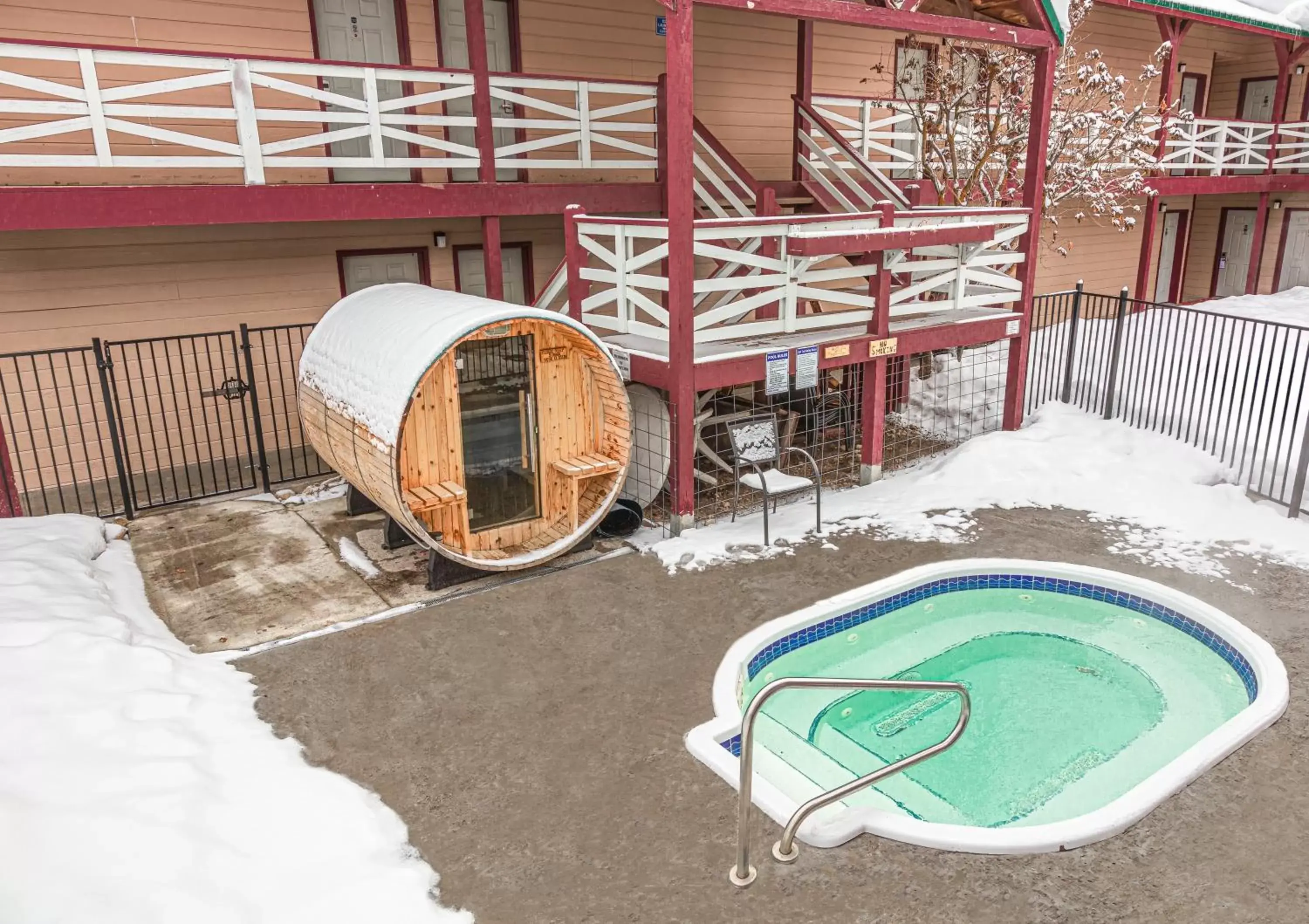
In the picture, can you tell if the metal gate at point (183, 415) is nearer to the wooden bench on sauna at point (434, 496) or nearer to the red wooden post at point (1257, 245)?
the wooden bench on sauna at point (434, 496)

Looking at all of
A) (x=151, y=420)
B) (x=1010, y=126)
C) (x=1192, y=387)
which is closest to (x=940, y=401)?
(x=1192, y=387)

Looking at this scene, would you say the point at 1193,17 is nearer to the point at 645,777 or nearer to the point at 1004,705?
the point at 1004,705

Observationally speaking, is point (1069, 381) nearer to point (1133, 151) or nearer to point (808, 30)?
point (1133, 151)

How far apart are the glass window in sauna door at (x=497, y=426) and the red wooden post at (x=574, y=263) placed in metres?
1.50

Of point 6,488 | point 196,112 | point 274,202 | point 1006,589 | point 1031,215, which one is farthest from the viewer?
point 1031,215

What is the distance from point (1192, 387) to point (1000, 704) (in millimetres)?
7502

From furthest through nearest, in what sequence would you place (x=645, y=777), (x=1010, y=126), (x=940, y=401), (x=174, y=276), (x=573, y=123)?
(x=940, y=401) < (x=1010, y=126) < (x=573, y=123) < (x=174, y=276) < (x=645, y=777)

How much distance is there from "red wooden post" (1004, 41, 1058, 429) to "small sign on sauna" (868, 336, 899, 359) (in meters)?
2.23

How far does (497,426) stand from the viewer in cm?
795

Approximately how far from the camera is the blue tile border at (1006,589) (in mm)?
6555

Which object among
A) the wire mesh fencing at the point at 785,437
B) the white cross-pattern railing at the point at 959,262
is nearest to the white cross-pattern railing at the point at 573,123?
the wire mesh fencing at the point at 785,437

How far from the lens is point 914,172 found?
1399 centimetres

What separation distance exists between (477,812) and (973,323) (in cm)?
836

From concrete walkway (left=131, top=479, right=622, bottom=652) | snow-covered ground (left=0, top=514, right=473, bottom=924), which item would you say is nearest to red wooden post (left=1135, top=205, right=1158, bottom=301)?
concrete walkway (left=131, top=479, right=622, bottom=652)
